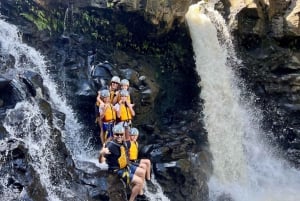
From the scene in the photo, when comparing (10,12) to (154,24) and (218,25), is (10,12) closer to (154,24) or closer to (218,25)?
(154,24)

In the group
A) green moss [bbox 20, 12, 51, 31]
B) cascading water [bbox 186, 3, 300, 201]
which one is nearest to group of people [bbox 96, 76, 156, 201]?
cascading water [bbox 186, 3, 300, 201]

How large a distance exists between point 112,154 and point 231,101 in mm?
5957

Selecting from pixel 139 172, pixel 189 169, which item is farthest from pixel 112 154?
pixel 189 169

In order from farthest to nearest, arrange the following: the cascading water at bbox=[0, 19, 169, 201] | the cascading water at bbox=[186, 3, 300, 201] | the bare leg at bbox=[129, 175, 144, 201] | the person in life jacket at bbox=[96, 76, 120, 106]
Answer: the cascading water at bbox=[186, 3, 300, 201], the person in life jacket at bbox=[96, 76, 120, 106], the bare leg at bbox=[129, 175, 144, 201], the cascading water at bbox=[0, 19, 169, 201]

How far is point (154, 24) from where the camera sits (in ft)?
43.2

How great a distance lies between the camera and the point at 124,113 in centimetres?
1019

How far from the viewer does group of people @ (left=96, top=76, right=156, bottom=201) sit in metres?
8.91

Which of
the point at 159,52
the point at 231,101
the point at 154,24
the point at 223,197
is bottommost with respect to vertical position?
the point at 223,197

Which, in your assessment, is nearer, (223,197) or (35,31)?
(223,197)

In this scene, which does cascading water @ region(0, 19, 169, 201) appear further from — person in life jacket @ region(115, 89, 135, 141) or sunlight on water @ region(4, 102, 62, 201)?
person in life jacket @ region(115, 89, 135, 141)

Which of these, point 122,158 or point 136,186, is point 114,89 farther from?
point 136,186

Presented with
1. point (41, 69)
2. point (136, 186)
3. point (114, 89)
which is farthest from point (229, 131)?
point (41, 69)

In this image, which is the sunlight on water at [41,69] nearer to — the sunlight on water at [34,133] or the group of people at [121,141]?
the group of people at [121,141]

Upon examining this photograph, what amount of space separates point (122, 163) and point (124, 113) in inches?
62.2
